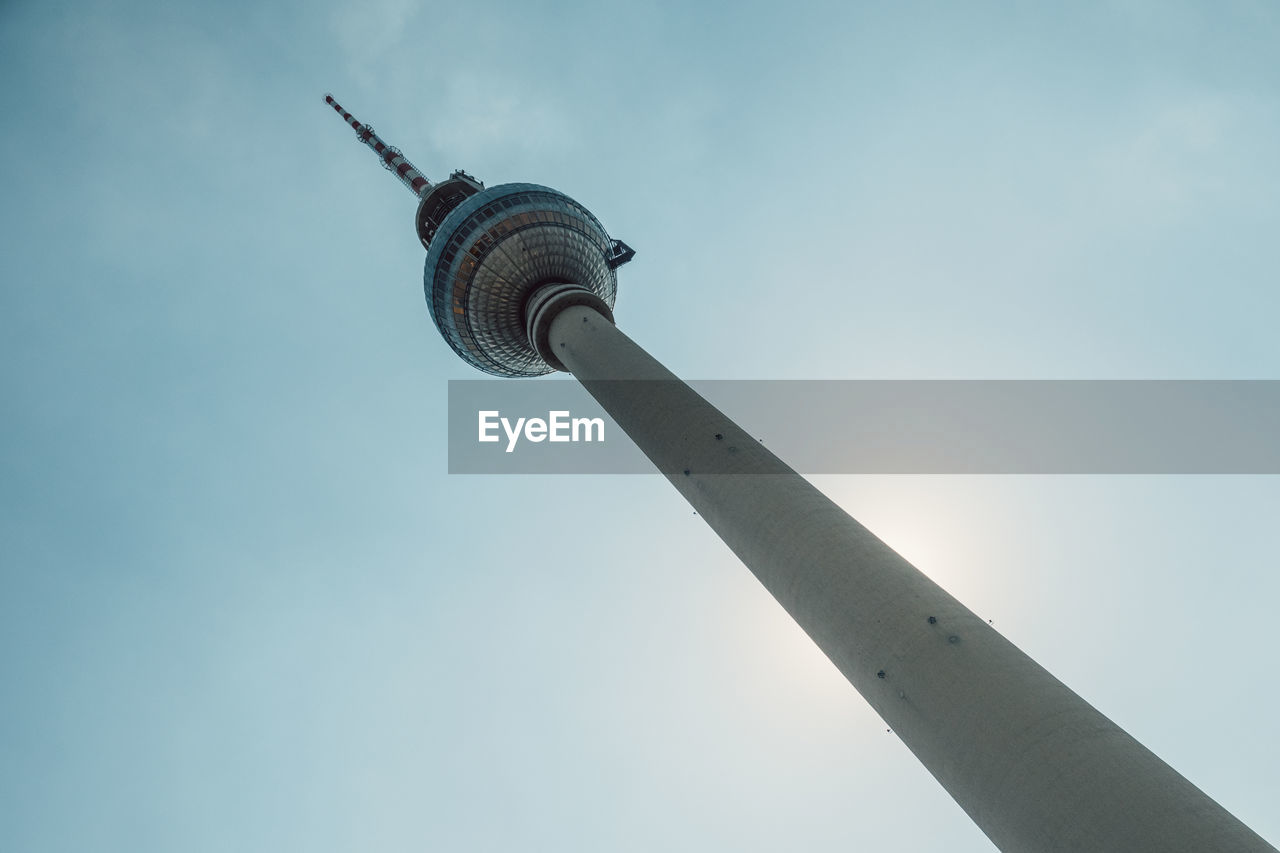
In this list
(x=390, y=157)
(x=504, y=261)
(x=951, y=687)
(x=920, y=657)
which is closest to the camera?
(x=951, y=687)

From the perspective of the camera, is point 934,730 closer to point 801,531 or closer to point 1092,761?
point 1092,761

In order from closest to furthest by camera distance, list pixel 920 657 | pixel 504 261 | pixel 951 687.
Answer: pixel 951 687 < pixel 920 657 < pixel 504 261

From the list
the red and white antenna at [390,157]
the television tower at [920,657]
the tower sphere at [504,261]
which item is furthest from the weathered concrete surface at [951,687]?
the red and white antenna at [390,157]

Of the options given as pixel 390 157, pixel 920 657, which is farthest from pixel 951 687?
pixel 390 157

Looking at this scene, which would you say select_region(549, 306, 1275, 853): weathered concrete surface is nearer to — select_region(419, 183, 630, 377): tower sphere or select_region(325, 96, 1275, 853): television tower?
select_region(325, 96, 1275, 853): television tower

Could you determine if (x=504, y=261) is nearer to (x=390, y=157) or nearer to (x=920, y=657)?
(x=390, y=157)

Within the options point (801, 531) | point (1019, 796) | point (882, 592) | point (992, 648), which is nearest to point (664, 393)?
point (801, 531)

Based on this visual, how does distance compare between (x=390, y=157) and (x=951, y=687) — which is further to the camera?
(x=390, y=157)
